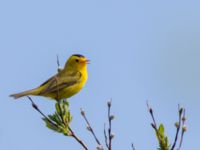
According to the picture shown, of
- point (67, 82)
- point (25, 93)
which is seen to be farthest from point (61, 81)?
point (25, 93)

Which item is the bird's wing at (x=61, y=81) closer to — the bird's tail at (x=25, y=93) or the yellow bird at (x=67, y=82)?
the yellow bird at (x=67, y=82)

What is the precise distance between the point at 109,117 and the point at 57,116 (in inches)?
50.9

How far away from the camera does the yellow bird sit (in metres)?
8.53

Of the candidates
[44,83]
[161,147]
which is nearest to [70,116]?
[161,147]

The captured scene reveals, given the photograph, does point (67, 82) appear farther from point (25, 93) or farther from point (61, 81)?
point (25, 93)

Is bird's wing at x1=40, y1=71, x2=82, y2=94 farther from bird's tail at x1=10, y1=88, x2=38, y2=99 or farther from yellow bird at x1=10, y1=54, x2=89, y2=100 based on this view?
bird's tail at x1=10, y1=88, x2=38, y2=99

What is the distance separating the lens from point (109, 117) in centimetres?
391

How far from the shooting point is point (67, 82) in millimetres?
9578

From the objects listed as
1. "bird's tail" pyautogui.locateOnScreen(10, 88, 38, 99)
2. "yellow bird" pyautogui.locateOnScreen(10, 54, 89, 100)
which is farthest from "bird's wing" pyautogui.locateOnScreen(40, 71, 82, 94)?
"bird's tail" pyautogui.locateOnScreen(10, 88, 38, 99)

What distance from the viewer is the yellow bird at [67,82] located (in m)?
8.53

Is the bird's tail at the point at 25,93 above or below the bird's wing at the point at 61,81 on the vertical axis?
below

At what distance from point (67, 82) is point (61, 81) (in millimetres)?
130

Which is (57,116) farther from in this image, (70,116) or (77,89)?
(77,89)

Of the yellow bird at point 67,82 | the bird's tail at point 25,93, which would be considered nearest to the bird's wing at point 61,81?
the yellow bird at point 67,82
